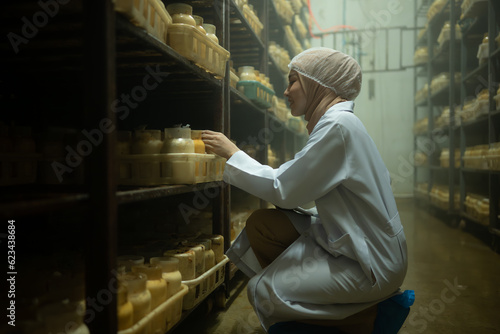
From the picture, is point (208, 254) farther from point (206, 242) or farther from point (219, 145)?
point (219, 145)

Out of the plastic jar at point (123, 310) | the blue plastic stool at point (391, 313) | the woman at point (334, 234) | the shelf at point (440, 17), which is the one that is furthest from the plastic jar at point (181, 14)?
the shelf at point (440, 17)

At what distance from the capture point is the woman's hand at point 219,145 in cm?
180

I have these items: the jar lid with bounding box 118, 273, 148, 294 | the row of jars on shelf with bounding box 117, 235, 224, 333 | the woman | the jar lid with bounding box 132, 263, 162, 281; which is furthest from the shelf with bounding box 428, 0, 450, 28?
the jar lid with bounding box 118, 273, 148, 294

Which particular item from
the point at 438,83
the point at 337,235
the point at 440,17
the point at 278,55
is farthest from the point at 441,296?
the point at 440,17

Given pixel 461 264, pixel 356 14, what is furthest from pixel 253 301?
pixel 356 14

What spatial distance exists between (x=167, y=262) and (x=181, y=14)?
111 cm

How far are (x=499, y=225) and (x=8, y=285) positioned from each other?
423cm

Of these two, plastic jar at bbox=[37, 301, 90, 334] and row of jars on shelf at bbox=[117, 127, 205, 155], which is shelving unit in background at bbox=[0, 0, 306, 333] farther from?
row of jars on shelf at bbox=[117, 127, 205, 155]

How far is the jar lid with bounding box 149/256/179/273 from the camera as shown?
1619 mm

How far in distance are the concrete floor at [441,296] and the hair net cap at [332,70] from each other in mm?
1268

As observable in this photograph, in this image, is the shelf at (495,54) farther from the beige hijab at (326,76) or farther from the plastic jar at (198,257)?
the plastic jar at (198,257)

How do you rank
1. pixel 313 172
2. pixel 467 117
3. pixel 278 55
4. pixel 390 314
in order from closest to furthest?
pixel 313 172 < pixel 390 314 < pixel 278 55 < pixel 467 117

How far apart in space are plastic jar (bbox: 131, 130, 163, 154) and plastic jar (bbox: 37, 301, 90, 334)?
0.72 meters

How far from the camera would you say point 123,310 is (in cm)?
122
